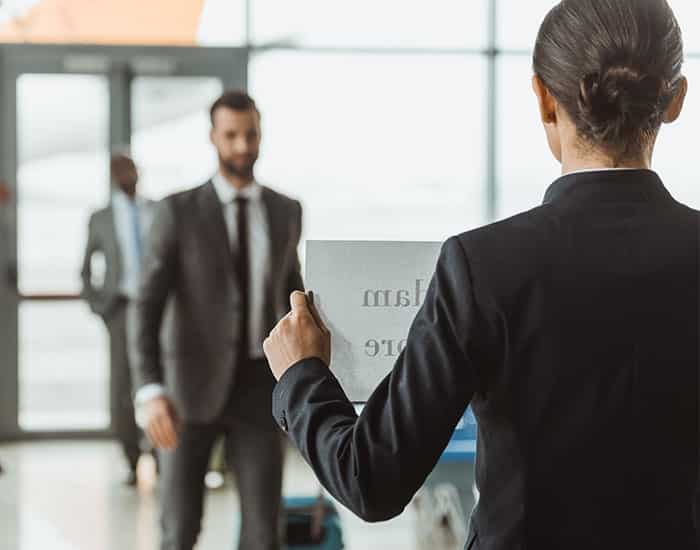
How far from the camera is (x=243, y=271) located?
3121 mm

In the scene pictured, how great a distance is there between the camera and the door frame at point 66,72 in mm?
6488

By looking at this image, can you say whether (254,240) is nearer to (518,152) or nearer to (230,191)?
(230,191)

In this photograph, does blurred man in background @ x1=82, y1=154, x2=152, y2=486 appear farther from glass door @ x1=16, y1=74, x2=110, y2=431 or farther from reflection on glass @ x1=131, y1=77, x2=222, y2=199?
glass door @ x1=16, y1=74, x2=110, y2=431

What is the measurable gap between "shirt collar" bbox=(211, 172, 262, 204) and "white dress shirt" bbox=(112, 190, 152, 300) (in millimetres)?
2657

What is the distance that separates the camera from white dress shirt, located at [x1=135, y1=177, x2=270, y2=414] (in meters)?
3.09

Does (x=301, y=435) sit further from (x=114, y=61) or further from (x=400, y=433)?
(x=114, y=61)

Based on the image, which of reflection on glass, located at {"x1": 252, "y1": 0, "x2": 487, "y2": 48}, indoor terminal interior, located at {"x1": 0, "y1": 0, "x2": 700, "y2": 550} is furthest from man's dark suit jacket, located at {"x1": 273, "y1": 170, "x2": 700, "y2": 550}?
reflection on glass, located at {"x1": 252, "y1": 0, "x2": 487, "y2": 48}

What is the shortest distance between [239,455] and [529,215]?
6.71 ft

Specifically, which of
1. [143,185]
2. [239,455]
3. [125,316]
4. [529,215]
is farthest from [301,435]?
[143,185]

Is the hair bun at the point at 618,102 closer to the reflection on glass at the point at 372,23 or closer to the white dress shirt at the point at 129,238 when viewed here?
the white dress shirt at the point at 129,238

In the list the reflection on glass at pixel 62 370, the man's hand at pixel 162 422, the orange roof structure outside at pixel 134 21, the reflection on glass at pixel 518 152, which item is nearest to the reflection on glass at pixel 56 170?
the reflection on glass at pixel 62 370

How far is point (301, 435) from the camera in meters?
1.14

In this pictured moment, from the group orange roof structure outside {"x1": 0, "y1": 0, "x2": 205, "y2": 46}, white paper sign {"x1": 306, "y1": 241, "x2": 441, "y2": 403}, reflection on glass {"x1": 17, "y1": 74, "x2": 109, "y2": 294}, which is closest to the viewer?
white paper sign {"x1": 306, "y1": 241, "x2": 441, "y2": 403}

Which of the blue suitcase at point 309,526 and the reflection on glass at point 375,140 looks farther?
the reflection on glass at point 375,140
